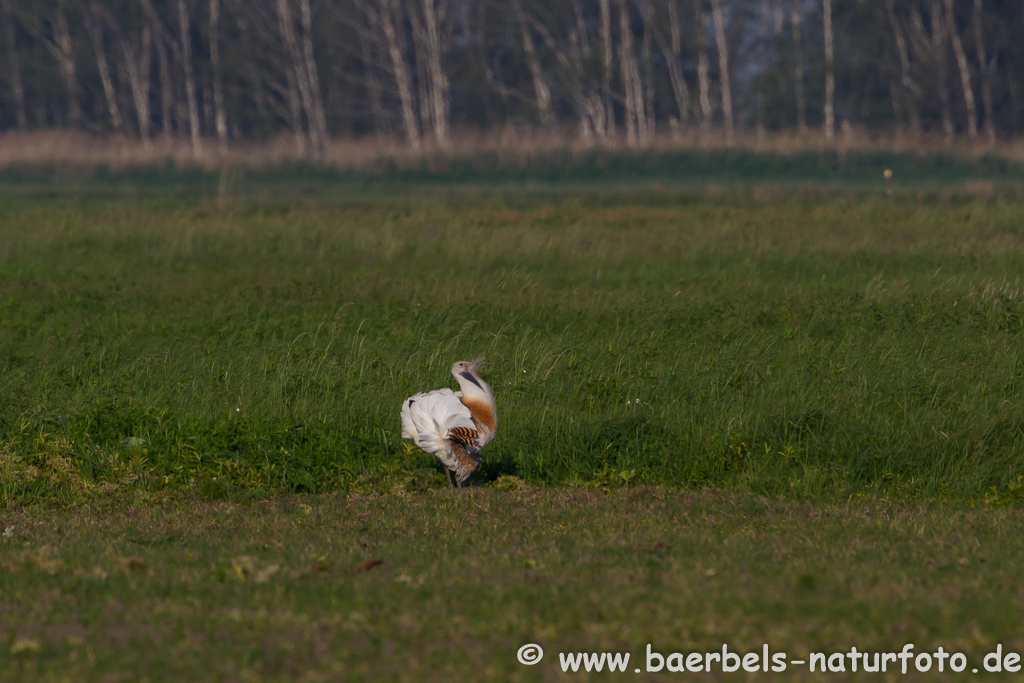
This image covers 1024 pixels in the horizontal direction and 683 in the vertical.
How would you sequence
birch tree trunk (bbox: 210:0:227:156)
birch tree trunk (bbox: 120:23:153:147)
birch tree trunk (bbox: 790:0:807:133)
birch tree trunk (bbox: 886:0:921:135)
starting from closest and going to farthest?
birch tree trunk (bbox: 886:0:921:135)
birch tree trunk (bbox: 790:0:807:133)
birch tree trunk (bbox: 210:0:227:156)
birch tree trunk (bbox: 120:23:153:147)

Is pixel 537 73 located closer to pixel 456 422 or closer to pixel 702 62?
pixel 702 62

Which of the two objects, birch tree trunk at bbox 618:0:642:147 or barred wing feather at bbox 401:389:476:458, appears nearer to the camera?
barred wing feather at bbox 401:389:476:458

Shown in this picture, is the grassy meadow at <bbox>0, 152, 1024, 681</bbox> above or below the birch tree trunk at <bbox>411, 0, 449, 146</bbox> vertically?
below

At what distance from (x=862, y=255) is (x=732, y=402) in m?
9.57

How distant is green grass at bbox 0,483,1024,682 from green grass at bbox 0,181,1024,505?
→ 120 centimetres

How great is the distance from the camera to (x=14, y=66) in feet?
194

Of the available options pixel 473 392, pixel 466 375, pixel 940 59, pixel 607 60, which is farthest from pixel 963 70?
pixel 473 392

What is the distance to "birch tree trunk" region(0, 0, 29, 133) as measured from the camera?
58.5 metres

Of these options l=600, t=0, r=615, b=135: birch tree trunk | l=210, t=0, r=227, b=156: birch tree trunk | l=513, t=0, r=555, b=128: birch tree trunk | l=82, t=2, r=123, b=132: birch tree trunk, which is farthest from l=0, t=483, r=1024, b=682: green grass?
l=82, t=2, r=123, b=132: birch tree trunk

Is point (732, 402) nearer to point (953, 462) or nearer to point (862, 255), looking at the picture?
point (953, 462)

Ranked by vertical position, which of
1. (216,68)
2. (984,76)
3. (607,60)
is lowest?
(984,76)

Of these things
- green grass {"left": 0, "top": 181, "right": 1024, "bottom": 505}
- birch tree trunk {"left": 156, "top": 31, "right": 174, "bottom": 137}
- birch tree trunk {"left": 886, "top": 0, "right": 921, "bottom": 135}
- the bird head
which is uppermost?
birch tree trunk {"left": 156, "top": 31, "right": 174, "bottom": 137}

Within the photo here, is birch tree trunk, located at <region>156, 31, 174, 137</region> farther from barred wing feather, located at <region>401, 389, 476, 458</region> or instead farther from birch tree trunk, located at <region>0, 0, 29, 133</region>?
barred wing feather, located at <region>401, 389, 476, 458</region>

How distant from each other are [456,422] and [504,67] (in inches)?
2103
